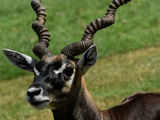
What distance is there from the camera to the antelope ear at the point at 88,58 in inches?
328

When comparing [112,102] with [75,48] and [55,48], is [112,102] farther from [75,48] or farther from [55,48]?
[55,48]

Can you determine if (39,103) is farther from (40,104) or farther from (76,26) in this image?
(76,26)

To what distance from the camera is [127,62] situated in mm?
19844

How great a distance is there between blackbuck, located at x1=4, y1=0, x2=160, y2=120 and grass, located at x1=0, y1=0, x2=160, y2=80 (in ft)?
41.4

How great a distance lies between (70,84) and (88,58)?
663mm

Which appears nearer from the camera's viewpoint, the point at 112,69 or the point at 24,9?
the point at 112,69

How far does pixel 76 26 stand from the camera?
2745 centimetres

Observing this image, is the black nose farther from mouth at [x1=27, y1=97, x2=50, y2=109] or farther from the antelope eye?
the antelope eye

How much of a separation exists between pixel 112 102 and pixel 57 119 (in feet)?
20.8

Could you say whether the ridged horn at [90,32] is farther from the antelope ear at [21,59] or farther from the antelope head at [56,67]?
the antelope ear at [21,59]

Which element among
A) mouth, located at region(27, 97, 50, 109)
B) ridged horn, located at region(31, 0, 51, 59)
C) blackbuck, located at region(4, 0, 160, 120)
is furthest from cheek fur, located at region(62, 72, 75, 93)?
ridged horn, located at region(31, 0, 51, 59)

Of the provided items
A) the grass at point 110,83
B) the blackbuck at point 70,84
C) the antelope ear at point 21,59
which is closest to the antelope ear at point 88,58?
the blackbuck at point 70,84

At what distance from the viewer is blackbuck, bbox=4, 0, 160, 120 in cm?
780

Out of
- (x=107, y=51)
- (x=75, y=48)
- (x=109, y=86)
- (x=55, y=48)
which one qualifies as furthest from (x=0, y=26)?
(x=75, y=48)
